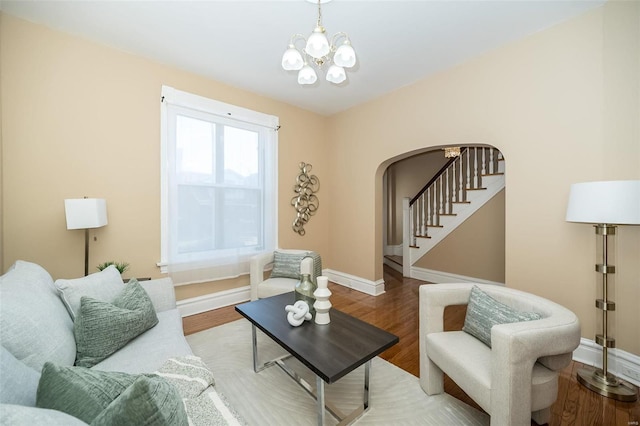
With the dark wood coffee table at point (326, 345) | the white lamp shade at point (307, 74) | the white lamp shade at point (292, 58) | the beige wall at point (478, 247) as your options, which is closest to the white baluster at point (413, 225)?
the beige wall at point (478, 247)

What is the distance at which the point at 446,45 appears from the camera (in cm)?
244

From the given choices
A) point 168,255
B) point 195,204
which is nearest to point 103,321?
point 168,255

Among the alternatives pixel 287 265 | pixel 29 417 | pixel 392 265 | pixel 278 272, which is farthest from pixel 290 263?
pixel 392 265

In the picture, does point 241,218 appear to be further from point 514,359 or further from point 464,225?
point 464,225

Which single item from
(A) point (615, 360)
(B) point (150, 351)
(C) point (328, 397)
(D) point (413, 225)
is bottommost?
(C) point (328, 397)

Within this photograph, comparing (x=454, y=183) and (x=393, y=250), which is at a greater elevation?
(x=454, y=183)

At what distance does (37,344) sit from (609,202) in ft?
10.1

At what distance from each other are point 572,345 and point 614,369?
1.25m

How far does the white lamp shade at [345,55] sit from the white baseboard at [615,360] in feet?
9.24

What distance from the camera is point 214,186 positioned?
3.07m

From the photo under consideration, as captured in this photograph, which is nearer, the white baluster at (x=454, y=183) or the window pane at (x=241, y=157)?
the window pane at (x=241, y=157)

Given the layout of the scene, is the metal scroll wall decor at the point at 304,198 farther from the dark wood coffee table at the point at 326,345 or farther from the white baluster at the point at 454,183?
the white baluster at the point at 454,183

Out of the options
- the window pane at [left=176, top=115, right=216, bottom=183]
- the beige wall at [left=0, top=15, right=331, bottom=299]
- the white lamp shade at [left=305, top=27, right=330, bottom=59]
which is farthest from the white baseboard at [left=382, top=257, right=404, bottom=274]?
the white lamp shade at [left=305, top=27, right=330, bottom=59]

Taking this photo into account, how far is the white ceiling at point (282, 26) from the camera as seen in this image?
6.45 feet
